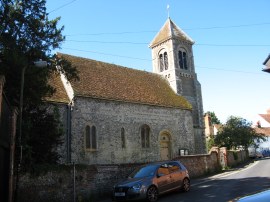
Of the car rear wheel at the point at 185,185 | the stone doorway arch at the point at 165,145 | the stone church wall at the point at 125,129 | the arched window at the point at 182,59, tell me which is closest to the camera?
the car rear wheel at the point at 185,185

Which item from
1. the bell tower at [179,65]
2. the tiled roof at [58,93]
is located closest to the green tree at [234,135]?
the bell tower at [179,65]

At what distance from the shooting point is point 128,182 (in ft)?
42.9

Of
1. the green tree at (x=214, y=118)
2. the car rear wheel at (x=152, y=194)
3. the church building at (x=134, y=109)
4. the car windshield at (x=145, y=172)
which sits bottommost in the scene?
the car rear wheel at (x=152, y=194)

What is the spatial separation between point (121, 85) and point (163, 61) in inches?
401

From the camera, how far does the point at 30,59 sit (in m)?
15.4

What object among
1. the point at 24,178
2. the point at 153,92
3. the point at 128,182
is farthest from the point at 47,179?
the point at 153,92

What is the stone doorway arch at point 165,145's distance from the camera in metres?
28.1

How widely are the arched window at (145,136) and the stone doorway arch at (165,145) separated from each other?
4.63 feet

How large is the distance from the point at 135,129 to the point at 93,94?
4.91 metres

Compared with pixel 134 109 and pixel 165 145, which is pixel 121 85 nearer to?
pixel 134 109

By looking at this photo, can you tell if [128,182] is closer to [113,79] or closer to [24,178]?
[24,178]

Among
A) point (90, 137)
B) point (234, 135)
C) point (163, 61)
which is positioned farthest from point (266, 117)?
point (90, 137)

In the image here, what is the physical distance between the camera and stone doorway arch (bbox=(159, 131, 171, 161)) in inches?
1106

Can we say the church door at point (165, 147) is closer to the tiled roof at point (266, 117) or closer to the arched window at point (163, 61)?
the arched window at point (163, 61)
